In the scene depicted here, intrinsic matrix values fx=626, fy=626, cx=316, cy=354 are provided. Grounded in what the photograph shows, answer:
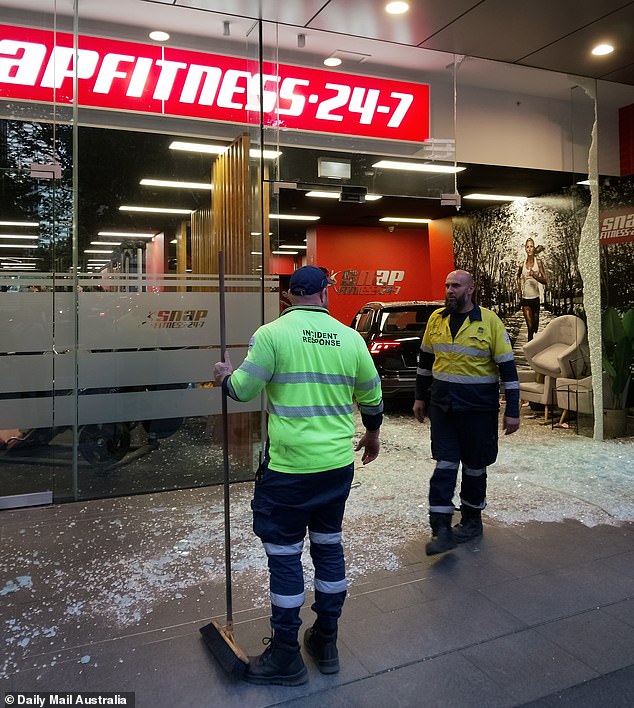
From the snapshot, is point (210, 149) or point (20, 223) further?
point (210, 149)

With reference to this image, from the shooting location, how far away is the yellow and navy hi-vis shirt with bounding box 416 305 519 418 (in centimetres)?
412

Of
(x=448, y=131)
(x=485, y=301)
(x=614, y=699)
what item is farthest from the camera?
(x=485, y=301)

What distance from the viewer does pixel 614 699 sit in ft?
8.16

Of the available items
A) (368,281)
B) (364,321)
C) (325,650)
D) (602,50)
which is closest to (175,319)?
(325,650)

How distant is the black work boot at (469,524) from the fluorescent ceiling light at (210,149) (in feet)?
11.4

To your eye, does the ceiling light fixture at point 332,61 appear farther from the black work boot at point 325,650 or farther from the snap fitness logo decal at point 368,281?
the snap fitness logo decal at point 368,281

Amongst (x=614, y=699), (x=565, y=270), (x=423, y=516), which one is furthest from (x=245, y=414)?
(x=565, y=270)

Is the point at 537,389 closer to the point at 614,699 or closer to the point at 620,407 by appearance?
the point at 620,407

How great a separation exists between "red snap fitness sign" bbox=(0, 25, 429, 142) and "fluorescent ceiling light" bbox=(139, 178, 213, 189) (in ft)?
1.98

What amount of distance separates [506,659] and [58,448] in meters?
3.76

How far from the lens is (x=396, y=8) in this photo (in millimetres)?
5320

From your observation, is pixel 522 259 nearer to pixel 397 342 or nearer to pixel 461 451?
pixel 397 342

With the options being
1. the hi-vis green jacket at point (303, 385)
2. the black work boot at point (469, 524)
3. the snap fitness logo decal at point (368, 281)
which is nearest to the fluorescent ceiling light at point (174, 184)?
the hi-vis green jacket at point (303, 385)

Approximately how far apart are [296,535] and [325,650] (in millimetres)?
530
